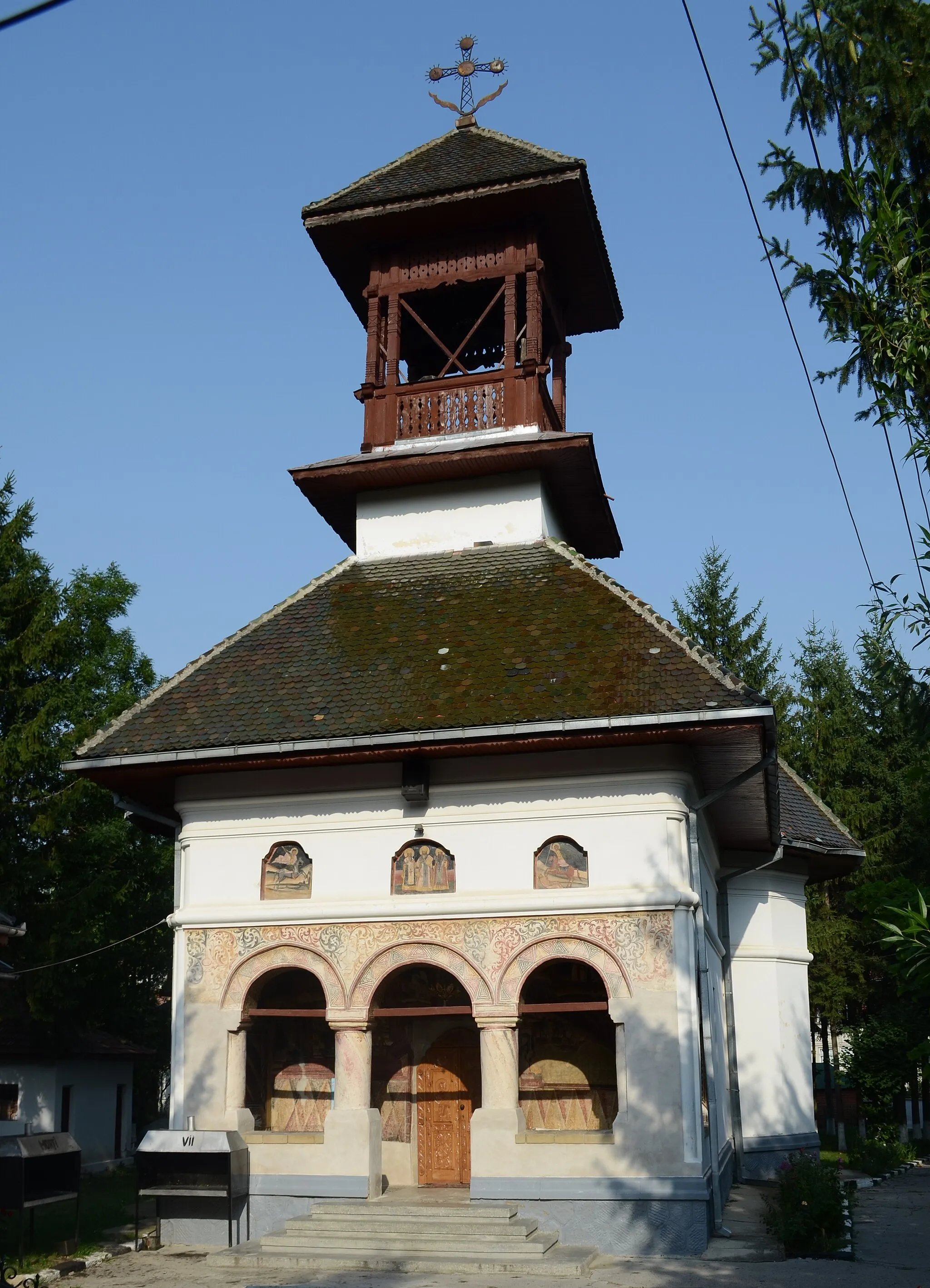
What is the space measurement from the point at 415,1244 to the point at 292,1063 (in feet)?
11.4

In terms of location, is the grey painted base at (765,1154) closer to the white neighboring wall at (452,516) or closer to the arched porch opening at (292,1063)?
the arched porch opening at (292,1063)

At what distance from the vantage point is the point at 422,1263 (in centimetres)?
1205

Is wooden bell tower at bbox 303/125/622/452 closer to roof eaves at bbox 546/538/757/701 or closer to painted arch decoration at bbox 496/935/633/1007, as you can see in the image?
roof eaves at bbox 546/538/757/701

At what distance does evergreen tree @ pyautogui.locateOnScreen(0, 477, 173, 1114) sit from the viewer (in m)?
24.7

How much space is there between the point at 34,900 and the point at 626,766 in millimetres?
16113

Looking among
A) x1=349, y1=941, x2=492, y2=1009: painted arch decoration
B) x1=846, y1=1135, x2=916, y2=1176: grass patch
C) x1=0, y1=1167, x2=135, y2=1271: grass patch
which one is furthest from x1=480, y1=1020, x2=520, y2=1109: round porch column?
x1=846, y1=1135, x2=916, y2=1176: grass patch

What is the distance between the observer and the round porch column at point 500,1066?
13.6 m

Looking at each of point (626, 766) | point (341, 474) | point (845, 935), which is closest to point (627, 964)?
point (626, 766)

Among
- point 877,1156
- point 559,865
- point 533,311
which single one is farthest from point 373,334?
point 877,1156

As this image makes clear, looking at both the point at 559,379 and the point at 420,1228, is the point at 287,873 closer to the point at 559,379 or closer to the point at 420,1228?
the point at 420,1228

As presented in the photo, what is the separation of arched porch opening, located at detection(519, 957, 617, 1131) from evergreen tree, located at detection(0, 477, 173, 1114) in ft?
40.4

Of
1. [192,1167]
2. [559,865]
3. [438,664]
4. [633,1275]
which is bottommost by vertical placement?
[633,1275]

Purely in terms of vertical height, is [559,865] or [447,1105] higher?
[559,865]

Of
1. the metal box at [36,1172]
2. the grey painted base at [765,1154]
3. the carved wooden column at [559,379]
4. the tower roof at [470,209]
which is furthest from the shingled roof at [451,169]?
the grey painted base at [765,1154]
